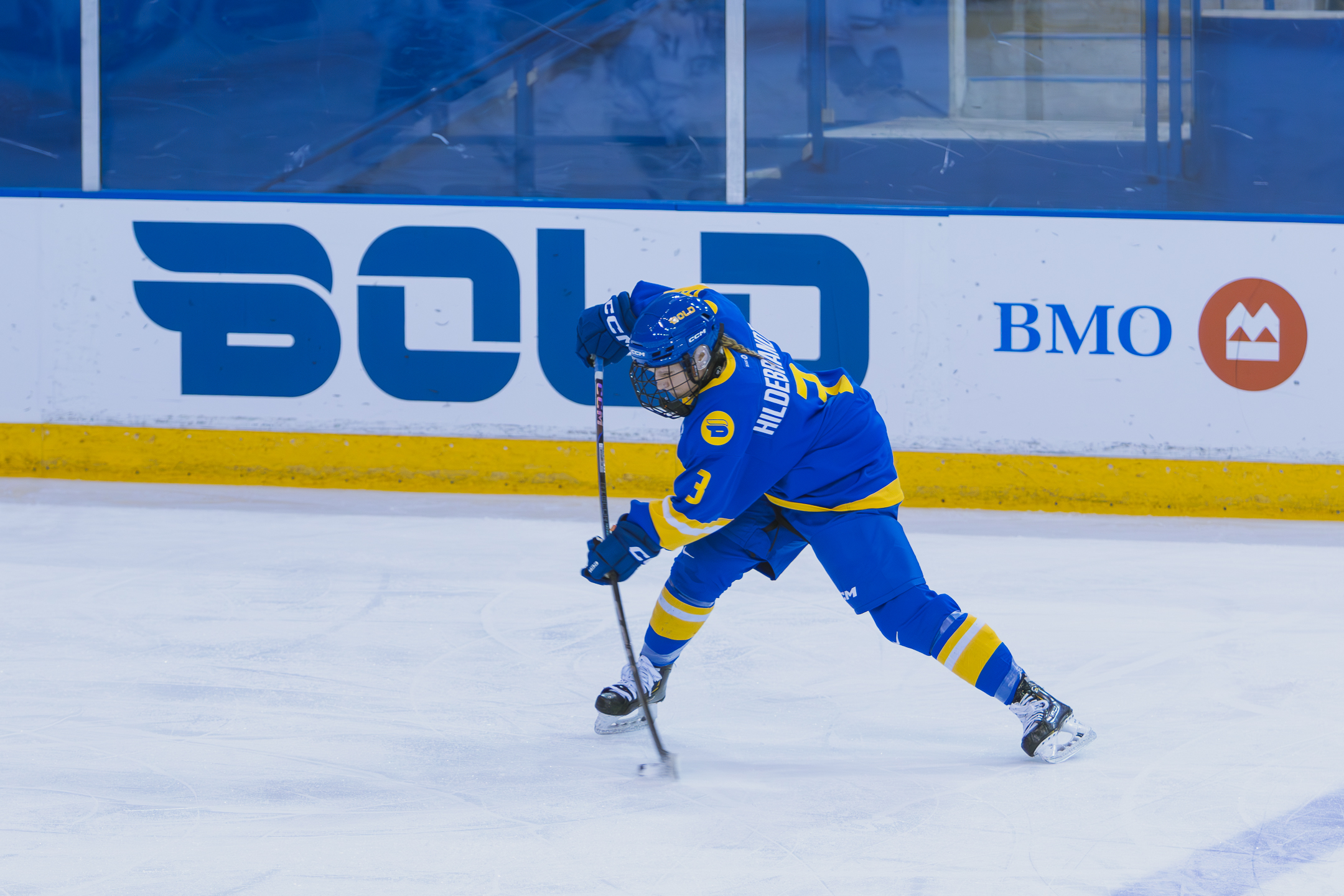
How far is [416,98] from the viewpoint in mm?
5402

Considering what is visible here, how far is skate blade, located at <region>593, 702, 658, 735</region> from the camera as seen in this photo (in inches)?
111

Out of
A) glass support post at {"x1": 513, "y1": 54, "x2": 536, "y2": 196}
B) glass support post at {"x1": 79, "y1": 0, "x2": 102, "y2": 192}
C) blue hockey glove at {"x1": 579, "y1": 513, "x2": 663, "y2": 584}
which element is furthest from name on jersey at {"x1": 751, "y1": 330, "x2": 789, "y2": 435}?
glass support post at {"x1": 79, "y1": 0, "x2": 102, "y2": 192}

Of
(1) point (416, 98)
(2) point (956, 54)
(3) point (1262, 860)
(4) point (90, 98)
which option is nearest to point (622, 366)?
(1) point (416, 98)

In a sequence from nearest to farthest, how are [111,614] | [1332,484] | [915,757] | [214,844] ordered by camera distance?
[214,844] < [915,757] < [111,614] < [1332,484]

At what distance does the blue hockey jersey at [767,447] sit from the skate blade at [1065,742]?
52 centimetres

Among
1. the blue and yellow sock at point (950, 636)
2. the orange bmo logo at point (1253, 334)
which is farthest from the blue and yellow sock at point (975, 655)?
the orange bmo logo at point (1253, 334)

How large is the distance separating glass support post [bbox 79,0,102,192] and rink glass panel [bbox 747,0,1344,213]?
2471 millimetres

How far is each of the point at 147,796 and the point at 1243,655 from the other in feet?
7.96

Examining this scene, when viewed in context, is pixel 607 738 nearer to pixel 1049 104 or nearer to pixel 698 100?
pixel 698 100

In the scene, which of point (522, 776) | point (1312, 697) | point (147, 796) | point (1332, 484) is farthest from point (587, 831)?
point (1332, 484)

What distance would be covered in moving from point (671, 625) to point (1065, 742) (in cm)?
77

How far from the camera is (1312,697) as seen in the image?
3.06m

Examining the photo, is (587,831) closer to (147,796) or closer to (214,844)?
(214,844)

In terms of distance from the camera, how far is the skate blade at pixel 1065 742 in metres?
2.63
